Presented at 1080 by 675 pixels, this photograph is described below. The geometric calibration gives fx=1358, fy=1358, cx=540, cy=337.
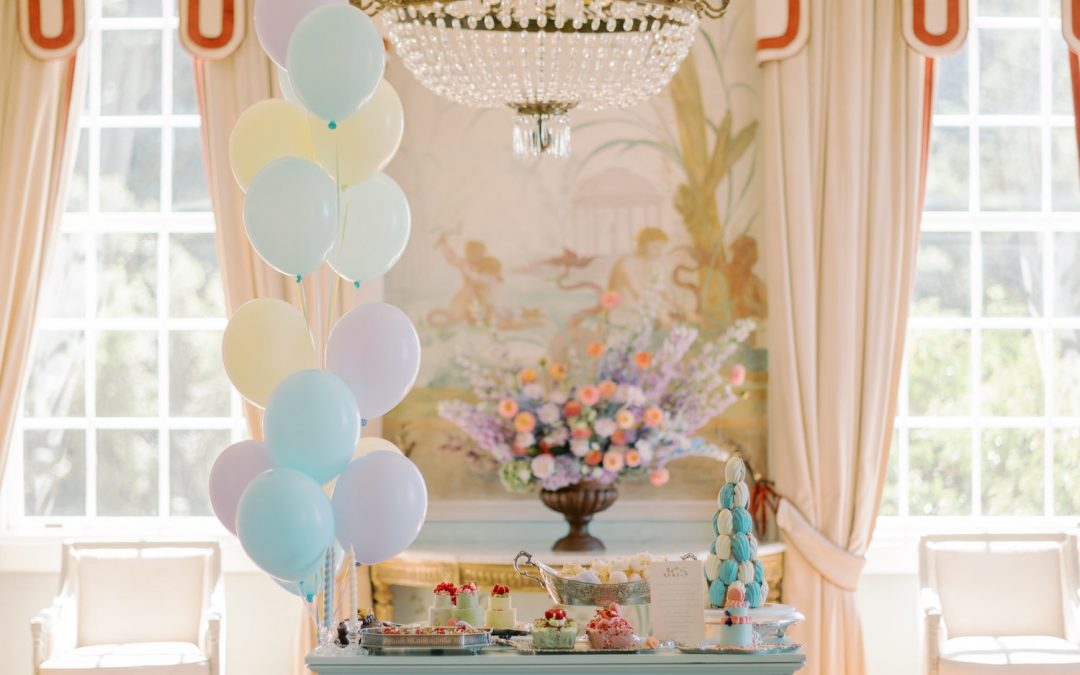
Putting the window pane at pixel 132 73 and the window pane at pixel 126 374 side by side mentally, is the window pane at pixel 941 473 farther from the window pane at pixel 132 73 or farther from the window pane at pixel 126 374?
the window pane at pixel 132 73

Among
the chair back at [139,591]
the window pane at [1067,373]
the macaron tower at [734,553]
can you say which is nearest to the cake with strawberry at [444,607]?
the macaron tower at [734,553]

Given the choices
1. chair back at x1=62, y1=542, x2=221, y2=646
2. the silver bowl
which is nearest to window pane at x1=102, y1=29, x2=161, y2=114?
chair back at x1=62, y1=542, x2=221, y2=646

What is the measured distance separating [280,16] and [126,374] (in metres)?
2.66

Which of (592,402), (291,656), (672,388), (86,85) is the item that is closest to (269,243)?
(592,402)

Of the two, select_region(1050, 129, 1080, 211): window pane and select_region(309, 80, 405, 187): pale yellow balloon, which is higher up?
select_region(1050, 129, 1080, 211): window pane

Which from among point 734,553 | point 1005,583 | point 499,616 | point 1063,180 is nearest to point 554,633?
point 499,616

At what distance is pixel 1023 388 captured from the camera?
5703mm

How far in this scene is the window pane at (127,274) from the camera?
576cm

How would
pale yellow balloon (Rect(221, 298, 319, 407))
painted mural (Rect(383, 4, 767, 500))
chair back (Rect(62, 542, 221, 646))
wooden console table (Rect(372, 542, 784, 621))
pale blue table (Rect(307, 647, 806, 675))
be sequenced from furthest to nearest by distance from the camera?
painted mural (Rect(383, 4, 767, 500)), chair back (Rect(62, 542, 221, 646)), wooden console table (Rect(372, 542, 784, 621)), pale yellow balloon (Rect(221, 298, 319, 407)), pale blue table (Rect(307, 647, 806, 675))

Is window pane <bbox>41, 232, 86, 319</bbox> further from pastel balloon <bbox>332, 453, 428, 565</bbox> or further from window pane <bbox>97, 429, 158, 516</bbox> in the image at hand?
pastel balloon <bbox>332, 453, 428, 565</bbox>

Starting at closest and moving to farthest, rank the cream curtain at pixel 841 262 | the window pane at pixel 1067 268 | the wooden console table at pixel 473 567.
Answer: the wooden console table at pixel 473 567
the cream curtain at pixel 841 262
the window pane at pixel 1067 268

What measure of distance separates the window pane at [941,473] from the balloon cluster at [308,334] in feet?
9.41

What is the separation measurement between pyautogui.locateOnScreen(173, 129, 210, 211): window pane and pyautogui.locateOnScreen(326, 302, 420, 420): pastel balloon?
2.40 metres

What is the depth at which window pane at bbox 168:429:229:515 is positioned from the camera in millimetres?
5727
